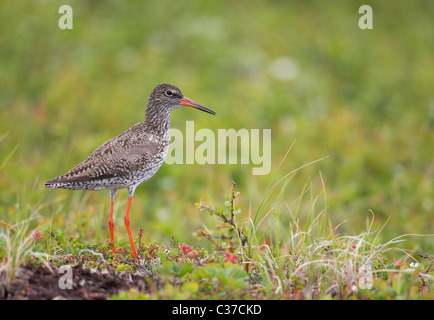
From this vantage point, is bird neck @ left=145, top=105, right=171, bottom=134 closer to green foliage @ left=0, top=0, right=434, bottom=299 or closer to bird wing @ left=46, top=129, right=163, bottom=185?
bird wing @ left=46, top=129, right=163, bottom=185

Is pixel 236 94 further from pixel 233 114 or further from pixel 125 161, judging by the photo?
pixel 125 161

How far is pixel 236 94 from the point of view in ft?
45.7

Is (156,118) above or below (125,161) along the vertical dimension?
above

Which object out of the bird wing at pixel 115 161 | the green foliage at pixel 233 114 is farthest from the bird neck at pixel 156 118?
the green foliage at pixel 233 114

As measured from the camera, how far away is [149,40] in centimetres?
1540

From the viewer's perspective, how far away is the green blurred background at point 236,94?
1043 centimetres

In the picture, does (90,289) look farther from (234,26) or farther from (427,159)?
(234,26)

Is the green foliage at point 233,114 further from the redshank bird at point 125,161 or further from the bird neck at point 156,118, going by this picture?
the bird neck at point 156,118

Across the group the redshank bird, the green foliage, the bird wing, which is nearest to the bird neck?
the redshank bird

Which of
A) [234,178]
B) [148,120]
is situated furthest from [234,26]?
[148,120]

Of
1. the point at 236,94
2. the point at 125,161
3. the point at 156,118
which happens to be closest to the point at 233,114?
the point at 236,94

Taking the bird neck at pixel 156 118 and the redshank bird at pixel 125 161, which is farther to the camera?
the bird neck at pixel 156 118

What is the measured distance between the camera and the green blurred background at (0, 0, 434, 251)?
10.4m
